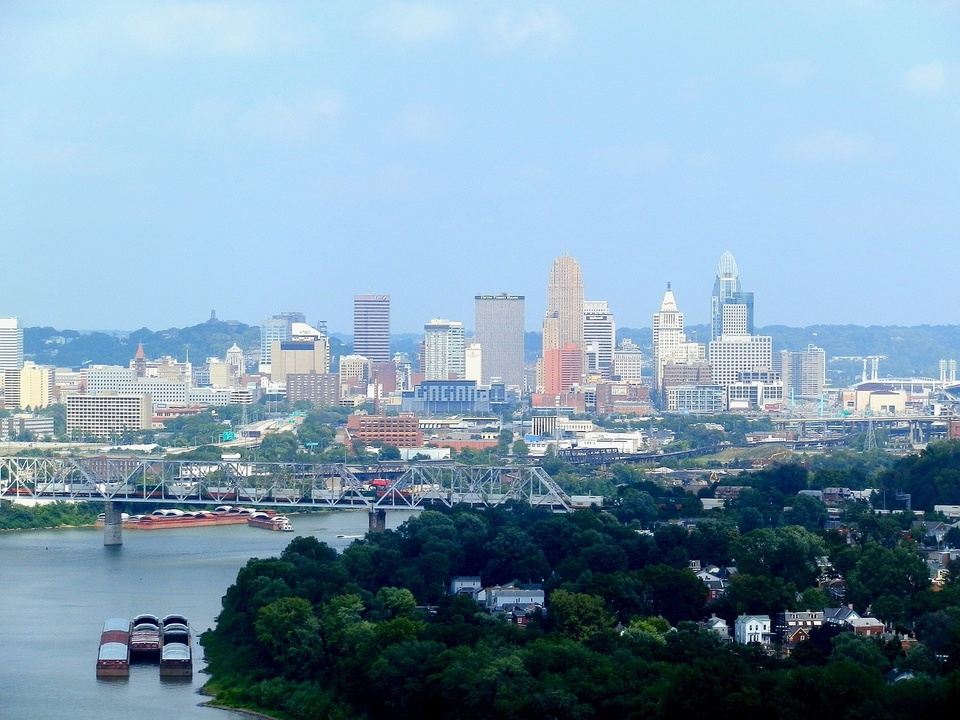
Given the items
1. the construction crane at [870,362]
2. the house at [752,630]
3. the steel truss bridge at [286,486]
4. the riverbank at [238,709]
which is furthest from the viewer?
the construction crane at [870,362]

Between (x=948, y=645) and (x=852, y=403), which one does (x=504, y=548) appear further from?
(x=852, y=403)

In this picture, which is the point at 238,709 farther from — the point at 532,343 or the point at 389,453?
the point at 532,343

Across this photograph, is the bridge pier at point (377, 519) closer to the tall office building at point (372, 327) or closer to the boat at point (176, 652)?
the boat at point (176, 652)

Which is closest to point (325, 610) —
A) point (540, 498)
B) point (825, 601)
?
point (825, 601)

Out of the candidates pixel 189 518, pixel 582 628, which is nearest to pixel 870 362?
pixel 189 518

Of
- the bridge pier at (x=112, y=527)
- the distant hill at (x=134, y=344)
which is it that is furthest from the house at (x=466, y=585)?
the distant hill at (x=134, y=344)

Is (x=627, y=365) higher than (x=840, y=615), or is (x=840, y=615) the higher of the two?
(x=627, y=365)

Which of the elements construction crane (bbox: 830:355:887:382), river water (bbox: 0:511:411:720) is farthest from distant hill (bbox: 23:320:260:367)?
river water (bbox: 0:511:411:720)
